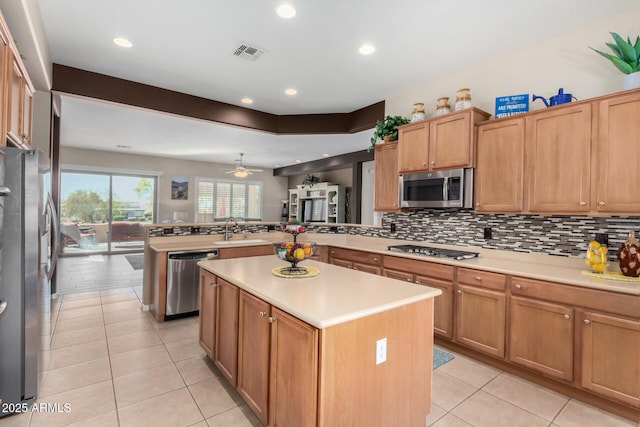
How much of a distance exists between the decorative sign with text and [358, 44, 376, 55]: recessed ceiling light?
1251mm

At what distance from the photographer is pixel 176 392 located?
85.2 inches

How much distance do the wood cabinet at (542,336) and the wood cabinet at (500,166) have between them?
2.56 feet

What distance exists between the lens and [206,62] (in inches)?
125

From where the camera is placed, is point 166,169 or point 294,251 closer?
point 294,251

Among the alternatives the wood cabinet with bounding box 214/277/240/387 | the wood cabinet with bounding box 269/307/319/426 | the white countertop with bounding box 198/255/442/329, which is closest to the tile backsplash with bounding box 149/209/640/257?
the white countertop with bounding box 198/255/442/329

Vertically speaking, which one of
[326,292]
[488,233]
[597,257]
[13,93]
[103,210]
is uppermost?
[13,93]

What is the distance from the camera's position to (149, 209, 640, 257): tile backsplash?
8.07 feet

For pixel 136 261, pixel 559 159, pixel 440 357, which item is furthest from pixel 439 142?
pixel 136 261

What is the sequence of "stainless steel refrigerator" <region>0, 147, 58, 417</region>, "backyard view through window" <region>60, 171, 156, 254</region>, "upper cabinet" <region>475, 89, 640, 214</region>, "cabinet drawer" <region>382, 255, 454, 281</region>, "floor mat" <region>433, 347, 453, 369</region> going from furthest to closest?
"backyard view through window" <region>60, 171, 156, 254</region> < "cabinet drawer" <region>382, 255, 454, 281</region> < "floor mat" <region>433, 347, 453, 369</region> < "upper cabinet" <region>475, 89, 640, 214</region> < "stainless steel refrigerator" <region>0, 147, 58, 417</region>

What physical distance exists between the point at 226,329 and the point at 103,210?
7377 millimetres

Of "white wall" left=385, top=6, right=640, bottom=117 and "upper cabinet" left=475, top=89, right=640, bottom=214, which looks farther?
"white wall" left=385, top=6, right=640, bottom=117

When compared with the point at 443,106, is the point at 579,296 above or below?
below

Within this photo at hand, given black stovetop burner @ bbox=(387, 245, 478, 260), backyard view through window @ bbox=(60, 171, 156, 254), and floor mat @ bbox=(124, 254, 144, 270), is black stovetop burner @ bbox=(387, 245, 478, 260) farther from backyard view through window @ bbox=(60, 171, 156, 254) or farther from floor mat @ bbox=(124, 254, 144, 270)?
backyard view through window @ bbox=(60, 171, 156, 254)

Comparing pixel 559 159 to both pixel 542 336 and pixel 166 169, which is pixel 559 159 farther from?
pixel 166 169
